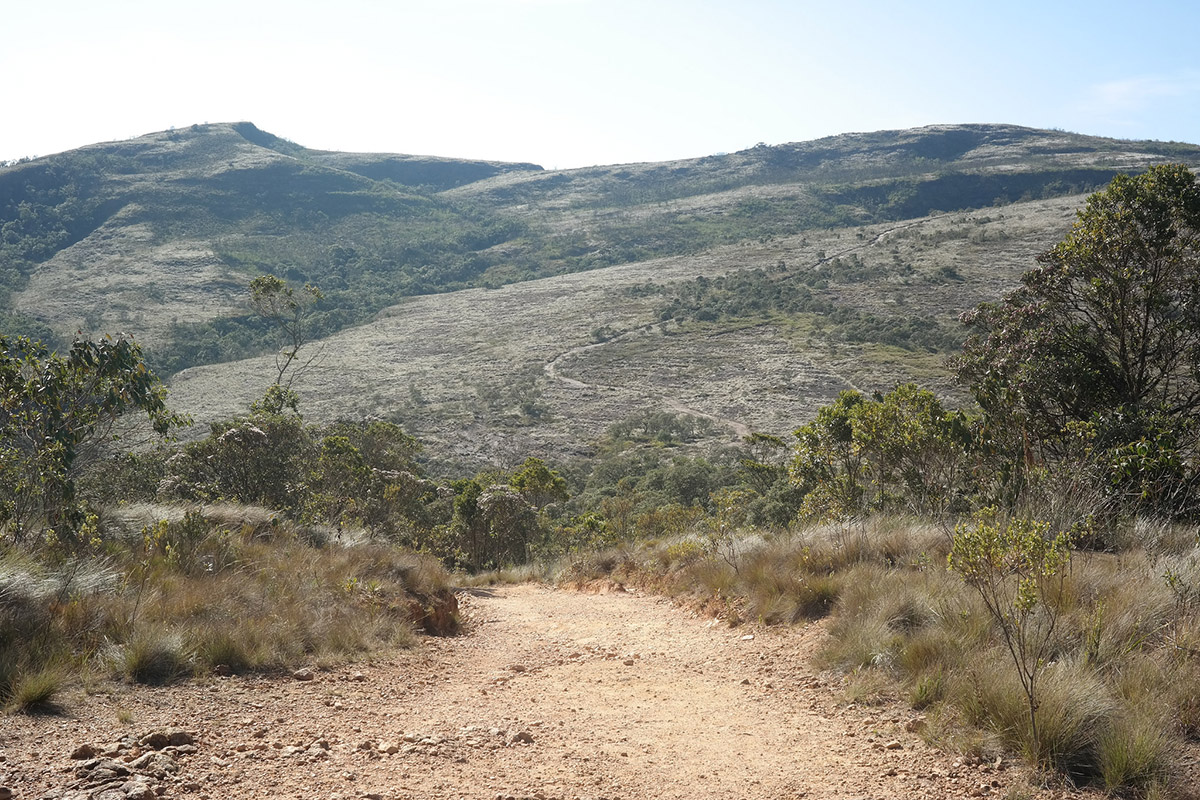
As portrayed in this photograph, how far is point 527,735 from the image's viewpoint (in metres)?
4.30

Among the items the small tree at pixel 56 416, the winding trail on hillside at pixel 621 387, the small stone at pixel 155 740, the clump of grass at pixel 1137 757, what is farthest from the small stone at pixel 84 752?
the winding trail on hillside at pixel 621 387

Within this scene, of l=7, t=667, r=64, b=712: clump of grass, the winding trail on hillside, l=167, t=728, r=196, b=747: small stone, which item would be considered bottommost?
the winding trail on hillside

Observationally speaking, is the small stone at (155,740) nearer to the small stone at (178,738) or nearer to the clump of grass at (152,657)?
the small stone at (178,738)

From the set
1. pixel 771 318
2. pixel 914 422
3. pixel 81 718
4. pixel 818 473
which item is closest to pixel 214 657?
pixel 81 718

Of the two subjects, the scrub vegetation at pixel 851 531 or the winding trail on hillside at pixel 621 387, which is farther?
the winding trail on hillside at pixel 621 387

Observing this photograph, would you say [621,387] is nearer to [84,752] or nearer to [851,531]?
[851,531]

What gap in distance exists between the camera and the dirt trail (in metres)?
3.48

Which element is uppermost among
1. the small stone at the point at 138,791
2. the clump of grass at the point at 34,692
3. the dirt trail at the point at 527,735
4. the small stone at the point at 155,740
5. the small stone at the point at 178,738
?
the clump of grass at the point at 34,692

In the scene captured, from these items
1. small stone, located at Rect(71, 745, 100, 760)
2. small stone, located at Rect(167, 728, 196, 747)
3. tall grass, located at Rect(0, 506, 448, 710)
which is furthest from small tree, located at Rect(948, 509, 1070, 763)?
tall grass, located at Rect(0, 506, 448, 710)

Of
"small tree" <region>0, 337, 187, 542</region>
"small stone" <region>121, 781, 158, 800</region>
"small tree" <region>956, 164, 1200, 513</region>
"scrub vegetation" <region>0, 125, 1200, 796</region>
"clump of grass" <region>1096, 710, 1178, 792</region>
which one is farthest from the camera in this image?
"small tree" <region>956, 164, 1200, 513</region>

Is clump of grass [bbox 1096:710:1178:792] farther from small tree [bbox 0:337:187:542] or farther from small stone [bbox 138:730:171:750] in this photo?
small tree [bbox 0:337:187:542]

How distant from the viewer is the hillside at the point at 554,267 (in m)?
52.5

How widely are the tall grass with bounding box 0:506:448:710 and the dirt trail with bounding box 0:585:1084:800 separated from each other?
0.29 meters

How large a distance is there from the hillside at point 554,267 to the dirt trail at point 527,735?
35.3m
